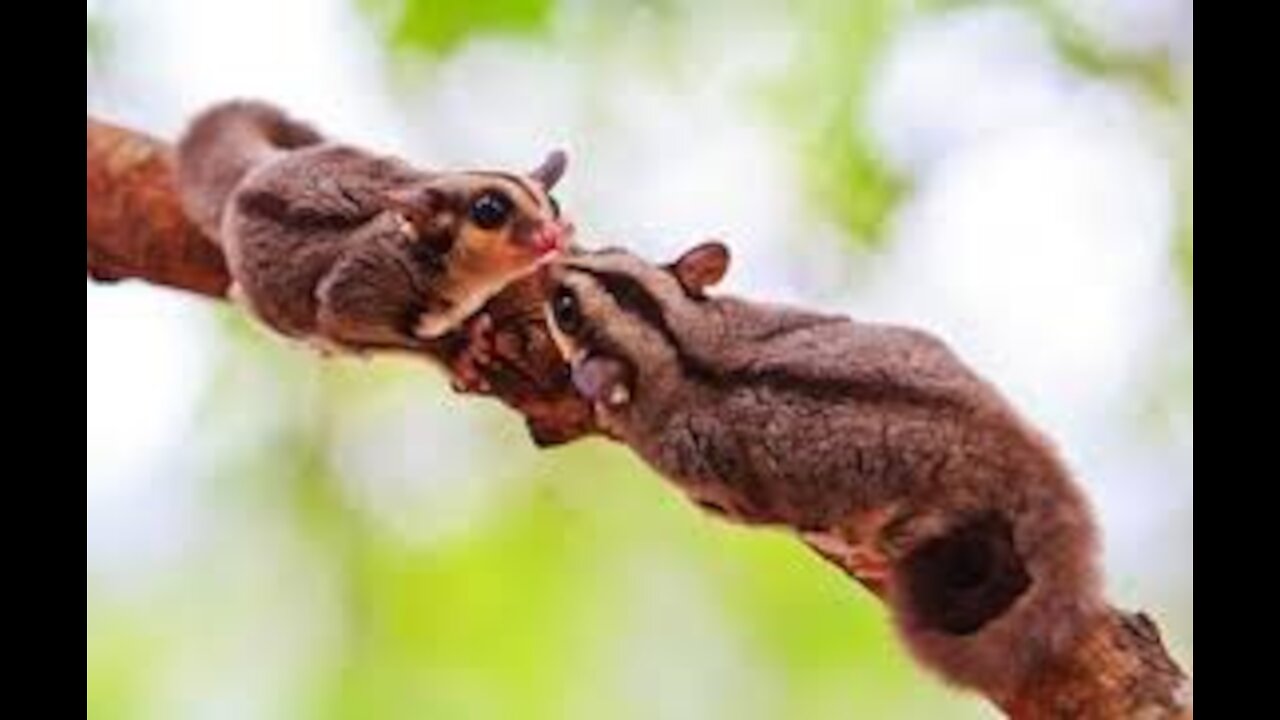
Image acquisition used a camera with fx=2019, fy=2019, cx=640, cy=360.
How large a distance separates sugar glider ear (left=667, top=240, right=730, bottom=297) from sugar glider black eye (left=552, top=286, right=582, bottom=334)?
0.32ft

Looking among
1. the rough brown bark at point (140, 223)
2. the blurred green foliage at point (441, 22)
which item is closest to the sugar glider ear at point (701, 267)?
the rough brown bark at point (140, 223)

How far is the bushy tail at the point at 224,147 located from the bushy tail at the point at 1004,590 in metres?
0.82

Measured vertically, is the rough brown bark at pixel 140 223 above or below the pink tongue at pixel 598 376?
above

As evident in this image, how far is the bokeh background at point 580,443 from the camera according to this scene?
194 cm

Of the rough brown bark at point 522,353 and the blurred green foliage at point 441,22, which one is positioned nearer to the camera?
the rough brown bark at point 522,353

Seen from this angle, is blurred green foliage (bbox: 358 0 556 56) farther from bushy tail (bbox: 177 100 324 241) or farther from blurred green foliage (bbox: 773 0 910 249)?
blurred green foliage (bbox: 773 0 910 249)

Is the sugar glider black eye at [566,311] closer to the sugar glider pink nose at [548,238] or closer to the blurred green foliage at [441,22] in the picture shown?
the sugar glider pink nose at [548,238]

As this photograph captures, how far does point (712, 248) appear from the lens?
6.13 feet

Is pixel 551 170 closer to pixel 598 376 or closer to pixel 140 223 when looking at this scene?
pixel 598 376

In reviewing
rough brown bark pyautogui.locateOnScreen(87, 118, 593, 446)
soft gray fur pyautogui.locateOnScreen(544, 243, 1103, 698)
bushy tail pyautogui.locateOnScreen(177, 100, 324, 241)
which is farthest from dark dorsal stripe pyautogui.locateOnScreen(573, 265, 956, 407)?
bushy tail pyautogui.locateOnScreen(177, 100, 324, 241)
